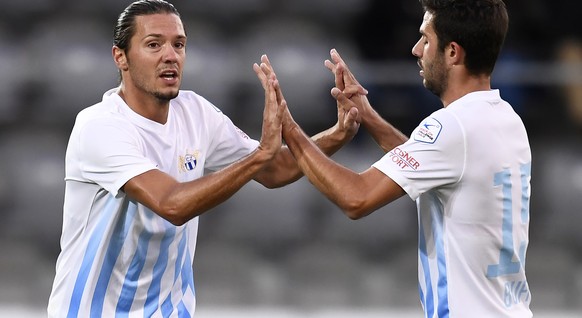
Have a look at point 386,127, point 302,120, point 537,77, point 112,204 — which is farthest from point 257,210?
point 112,204

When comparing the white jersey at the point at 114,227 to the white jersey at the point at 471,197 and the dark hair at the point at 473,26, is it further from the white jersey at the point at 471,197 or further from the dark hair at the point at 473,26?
the dark hair at the point at 473,26

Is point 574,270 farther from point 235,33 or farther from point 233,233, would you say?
point 235,33

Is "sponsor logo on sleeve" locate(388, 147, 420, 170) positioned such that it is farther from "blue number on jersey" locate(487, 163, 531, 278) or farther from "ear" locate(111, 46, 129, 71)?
"ear" locate(111, 46, 129, 71)

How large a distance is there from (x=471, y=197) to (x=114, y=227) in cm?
138

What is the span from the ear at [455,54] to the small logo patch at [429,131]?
268 millimetres

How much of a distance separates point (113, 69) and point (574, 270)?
4081 millimetres

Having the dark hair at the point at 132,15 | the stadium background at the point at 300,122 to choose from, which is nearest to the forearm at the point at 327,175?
the dark hair at the point at 132,15

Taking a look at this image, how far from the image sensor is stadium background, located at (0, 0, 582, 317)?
23.2ft

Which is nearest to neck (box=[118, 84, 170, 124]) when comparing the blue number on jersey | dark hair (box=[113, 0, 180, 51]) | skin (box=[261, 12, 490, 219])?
dark hair (box=[113, 0, 180, 51])

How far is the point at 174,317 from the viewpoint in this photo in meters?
3.97

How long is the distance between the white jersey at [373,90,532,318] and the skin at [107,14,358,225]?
493mm

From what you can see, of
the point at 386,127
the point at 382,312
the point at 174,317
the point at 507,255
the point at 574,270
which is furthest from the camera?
the point at 574,270

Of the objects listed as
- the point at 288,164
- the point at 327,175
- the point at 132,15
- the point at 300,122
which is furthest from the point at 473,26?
the point at 300,122

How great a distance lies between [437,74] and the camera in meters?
3.73
